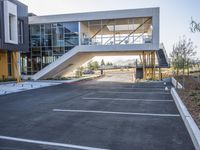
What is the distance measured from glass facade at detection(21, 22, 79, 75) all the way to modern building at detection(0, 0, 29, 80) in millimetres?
2139

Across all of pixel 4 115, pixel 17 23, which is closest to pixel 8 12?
pixel 17 23

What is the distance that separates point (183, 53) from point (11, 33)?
16.7m

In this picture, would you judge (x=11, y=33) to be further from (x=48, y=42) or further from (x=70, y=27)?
(x=70, y=27)

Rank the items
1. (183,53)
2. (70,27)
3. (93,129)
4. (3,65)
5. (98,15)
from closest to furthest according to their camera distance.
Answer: (93,129) < (183,53) < (98,15) < (3,65) < (70,27)

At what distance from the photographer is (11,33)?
20.3m

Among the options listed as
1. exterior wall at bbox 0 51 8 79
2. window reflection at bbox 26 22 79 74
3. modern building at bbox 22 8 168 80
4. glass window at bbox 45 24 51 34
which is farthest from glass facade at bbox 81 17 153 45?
exterior wall at bbox 0 51 8 79

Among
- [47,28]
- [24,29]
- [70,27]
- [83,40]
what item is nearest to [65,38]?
[70,27]

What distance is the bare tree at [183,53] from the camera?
1576cm

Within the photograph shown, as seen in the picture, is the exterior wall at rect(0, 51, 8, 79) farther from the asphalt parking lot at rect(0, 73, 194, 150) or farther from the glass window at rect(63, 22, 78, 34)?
the asphalt parking lot at rect(0, 73, 194, 150)

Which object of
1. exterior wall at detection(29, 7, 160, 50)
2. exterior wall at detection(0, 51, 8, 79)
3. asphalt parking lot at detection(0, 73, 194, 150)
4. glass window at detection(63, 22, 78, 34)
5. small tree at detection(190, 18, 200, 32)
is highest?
exterior wall at detection(29, 7, 160, 50)

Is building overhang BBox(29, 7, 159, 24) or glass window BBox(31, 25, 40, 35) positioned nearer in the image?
building overhang BBox(29, 7, 159, 24)

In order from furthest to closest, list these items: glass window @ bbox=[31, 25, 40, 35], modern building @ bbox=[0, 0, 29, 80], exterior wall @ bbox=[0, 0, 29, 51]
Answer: glass window @ bbox=[31, 25, 40, 35] → modern building @ bbox=[0, 0, 29, 80] → exterior wall @ bbox=[0, 0, 29, 51]

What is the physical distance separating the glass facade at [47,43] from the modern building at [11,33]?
2.14 metres

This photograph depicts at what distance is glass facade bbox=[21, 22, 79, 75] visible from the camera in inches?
919
